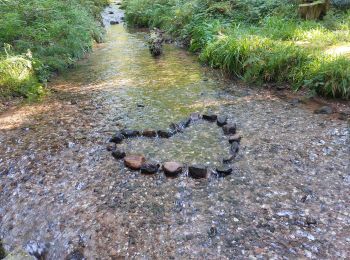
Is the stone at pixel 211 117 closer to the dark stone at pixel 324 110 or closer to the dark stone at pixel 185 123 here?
the dark stone at pixel 185 123

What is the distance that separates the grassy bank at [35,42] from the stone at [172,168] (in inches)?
173

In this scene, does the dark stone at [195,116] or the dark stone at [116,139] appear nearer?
the dark stone at [116,139]

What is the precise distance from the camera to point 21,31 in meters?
8.62

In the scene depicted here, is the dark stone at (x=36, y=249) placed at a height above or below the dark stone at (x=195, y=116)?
above

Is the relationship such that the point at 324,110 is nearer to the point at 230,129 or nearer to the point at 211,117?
the point at 230,129

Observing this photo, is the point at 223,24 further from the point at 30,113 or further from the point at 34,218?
the point at 34,218

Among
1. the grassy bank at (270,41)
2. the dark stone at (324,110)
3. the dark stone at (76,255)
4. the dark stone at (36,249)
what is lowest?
the dark stone at (324,110)

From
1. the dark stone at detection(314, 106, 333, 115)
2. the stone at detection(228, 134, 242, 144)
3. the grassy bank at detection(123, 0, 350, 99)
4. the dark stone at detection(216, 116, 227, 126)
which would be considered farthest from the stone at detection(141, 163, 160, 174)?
the grassy bank at detection(123, 0, 350, 99)

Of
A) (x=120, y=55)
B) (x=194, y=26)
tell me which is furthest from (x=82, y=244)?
(x=194, y=26)

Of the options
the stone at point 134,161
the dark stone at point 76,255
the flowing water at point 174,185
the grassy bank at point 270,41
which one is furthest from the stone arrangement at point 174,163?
the grassy bank at point 270,41

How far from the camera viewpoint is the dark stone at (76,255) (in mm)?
3135

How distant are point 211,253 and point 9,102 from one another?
18.7ft

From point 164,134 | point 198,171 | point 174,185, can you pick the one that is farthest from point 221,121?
point 174,185

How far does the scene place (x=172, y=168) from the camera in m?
4.33
